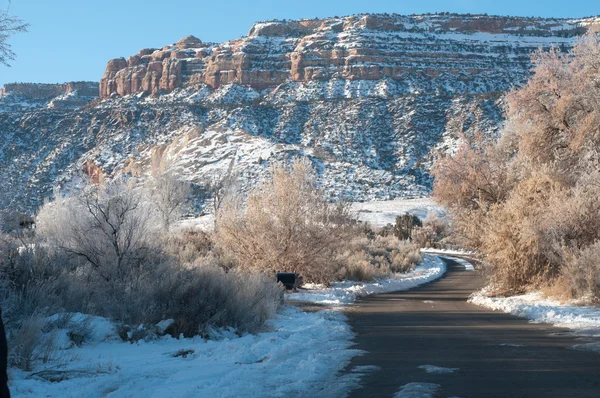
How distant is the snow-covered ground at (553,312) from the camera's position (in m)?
12.9

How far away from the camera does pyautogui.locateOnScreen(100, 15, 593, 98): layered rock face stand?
126 metres

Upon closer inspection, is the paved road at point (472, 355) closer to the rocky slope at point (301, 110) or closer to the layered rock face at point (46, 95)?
the rocky slope at point (301, 110)

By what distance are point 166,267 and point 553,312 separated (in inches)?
369

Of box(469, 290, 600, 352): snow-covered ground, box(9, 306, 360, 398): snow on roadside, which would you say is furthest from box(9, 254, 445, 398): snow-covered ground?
box(469, 290, 600, 352): snow-covered ground

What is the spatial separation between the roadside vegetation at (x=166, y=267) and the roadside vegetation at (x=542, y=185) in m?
5.68

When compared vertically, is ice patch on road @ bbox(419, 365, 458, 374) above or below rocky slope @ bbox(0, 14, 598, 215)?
below

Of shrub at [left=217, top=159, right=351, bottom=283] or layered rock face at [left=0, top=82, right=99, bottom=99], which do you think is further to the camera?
layered rock face at [left=0, top=82, right=99, bottom=99]

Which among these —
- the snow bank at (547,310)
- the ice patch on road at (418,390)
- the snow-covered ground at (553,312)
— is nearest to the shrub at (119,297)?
the ice patch on road at (418,390)

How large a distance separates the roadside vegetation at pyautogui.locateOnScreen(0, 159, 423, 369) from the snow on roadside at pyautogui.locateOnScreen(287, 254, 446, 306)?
0.93 meters

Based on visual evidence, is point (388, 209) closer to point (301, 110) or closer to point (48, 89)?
point (301, 110)

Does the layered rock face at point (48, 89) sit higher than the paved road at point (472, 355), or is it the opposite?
the layered rock face at point (48, 89)

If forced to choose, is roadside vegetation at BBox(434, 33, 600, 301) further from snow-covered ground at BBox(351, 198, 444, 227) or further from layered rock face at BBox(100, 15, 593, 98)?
layered rock face at BBox(100, 15, 593, 98)

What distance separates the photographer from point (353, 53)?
5487 inches

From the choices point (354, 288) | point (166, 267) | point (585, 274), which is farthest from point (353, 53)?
point (166, 267)
